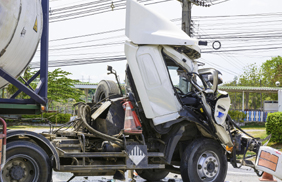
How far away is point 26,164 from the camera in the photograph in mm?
5156

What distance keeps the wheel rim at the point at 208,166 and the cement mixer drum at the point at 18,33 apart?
12.2 ft

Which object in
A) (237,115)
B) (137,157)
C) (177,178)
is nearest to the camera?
(137,157)

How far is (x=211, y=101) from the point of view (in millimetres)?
6531

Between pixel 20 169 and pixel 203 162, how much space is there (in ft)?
11.1

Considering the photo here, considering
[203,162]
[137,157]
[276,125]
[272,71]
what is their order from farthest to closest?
[272,71] → [276,125] → [203,162] → [137,157]

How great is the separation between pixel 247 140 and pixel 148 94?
237 centimetres

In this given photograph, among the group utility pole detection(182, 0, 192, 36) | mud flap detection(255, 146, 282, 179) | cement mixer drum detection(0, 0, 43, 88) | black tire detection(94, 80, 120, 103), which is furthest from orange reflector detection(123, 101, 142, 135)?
utility pole detection(182, 0, 192, 36)

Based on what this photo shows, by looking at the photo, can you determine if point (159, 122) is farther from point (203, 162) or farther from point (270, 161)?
point (270, 161)

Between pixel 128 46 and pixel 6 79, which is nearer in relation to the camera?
pixel 6 79

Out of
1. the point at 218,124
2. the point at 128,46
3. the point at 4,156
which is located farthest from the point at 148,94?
the point at 4,156

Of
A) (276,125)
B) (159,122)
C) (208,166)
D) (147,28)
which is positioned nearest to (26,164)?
(159,122)

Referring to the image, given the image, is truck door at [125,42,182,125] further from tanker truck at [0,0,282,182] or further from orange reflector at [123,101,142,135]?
orange reflector at [123,101,142,135]

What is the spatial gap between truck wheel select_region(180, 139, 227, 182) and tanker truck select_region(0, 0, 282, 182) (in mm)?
19

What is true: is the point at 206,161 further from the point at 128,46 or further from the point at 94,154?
the point at 128,46
